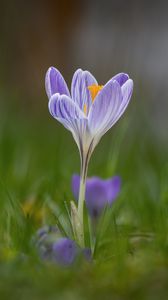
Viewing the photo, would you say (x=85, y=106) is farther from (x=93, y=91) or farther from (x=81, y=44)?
(x=81, y=44)

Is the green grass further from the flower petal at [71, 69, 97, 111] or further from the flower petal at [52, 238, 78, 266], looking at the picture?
the flower petal at [71, 69, 97, 111]

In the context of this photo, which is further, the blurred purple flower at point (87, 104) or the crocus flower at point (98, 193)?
the crocus flower at point (98, 193)

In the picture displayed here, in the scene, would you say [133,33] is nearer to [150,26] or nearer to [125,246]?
[150,26]

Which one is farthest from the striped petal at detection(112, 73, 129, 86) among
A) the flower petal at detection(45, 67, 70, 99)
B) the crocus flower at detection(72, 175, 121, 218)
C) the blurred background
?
the blurred background

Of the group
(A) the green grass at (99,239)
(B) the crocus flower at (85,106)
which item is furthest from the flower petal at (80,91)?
(A) the green grass at (99,239)

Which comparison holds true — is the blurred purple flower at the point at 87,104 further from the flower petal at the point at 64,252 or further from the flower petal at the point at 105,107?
the flower petal at the point at 64,252
